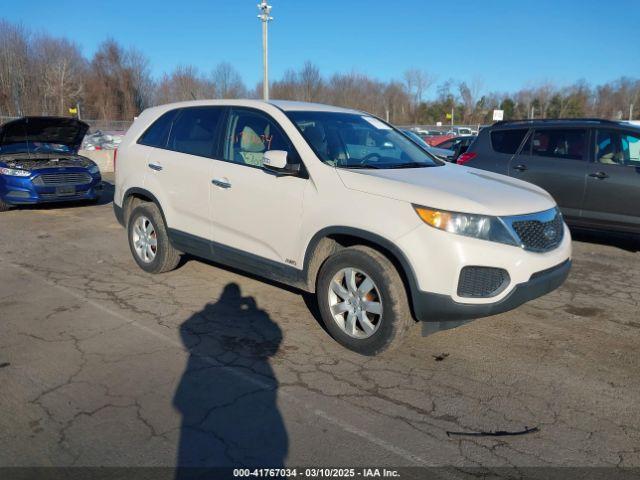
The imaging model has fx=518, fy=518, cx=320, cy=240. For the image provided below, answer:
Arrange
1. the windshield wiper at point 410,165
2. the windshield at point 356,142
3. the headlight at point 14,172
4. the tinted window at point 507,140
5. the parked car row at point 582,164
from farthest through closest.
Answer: the headlight at point 14,172 < the tinted window at point 507,140 < the parked car row at point 582,164 < the windshield wiper at point 410,165 < the windshield at point 356,142

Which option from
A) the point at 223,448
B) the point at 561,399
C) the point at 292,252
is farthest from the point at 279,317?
the point at 561,399

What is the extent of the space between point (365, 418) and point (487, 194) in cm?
179

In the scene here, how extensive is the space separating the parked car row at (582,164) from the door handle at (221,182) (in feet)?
15.3

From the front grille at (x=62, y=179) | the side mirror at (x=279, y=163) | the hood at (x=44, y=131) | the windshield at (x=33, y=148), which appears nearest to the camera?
the side mirror at (x=279, y=163)

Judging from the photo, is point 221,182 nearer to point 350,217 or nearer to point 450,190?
point 350,217

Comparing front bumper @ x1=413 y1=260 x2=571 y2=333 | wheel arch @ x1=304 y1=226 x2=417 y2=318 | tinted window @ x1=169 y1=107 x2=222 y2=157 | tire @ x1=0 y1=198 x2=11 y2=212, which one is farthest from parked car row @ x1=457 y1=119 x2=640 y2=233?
tire @ x1=0 y1=198 x2=11 y2=212

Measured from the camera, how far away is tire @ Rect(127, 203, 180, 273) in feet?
18.0

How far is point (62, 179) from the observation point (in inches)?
369

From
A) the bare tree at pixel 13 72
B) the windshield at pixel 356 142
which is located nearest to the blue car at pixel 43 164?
the windshield at pixel 356 142

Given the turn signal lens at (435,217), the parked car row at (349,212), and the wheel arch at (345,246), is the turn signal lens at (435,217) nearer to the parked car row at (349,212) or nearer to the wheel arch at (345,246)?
the parked car row at (349,212)

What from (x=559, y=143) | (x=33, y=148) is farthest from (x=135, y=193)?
(x=559, y=143)

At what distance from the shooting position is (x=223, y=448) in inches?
109

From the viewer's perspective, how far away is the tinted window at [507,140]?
25.1 feet

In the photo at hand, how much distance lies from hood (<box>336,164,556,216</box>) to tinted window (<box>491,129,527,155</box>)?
12.0 ft
